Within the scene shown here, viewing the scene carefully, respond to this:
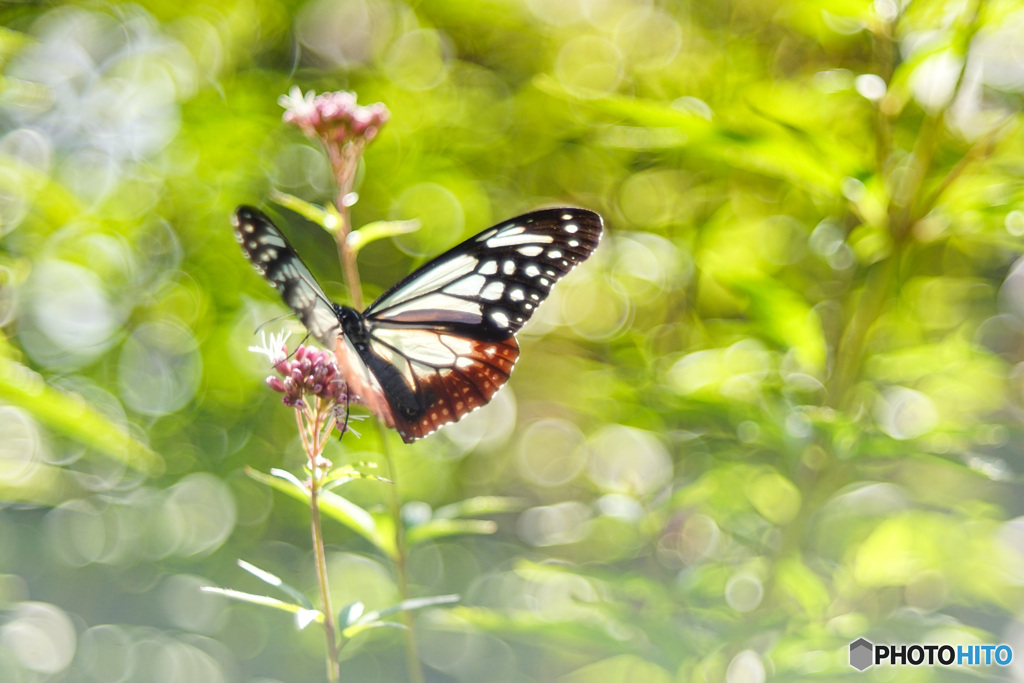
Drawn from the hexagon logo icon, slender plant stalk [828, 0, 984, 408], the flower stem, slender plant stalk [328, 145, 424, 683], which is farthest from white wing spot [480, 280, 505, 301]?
the hexagon logo icon

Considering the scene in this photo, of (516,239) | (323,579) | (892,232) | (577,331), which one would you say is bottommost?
(323,579)

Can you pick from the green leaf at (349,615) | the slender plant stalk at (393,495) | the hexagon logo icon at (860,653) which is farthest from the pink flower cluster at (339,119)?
the hexagon logo icon at (860,653)

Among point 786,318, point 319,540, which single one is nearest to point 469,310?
point 319,540

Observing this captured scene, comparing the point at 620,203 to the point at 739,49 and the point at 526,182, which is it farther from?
the point at 739,49

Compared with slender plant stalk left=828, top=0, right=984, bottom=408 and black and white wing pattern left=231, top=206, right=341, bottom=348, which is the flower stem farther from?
slender plant stalk left=828, top=0, right=984, bottom=408

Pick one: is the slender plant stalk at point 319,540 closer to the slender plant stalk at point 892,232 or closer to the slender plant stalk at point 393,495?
the slender plant stalk at point 393,495

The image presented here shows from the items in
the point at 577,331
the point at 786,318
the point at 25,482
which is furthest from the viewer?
the point at 577,331

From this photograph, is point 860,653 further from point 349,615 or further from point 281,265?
point 281,265
